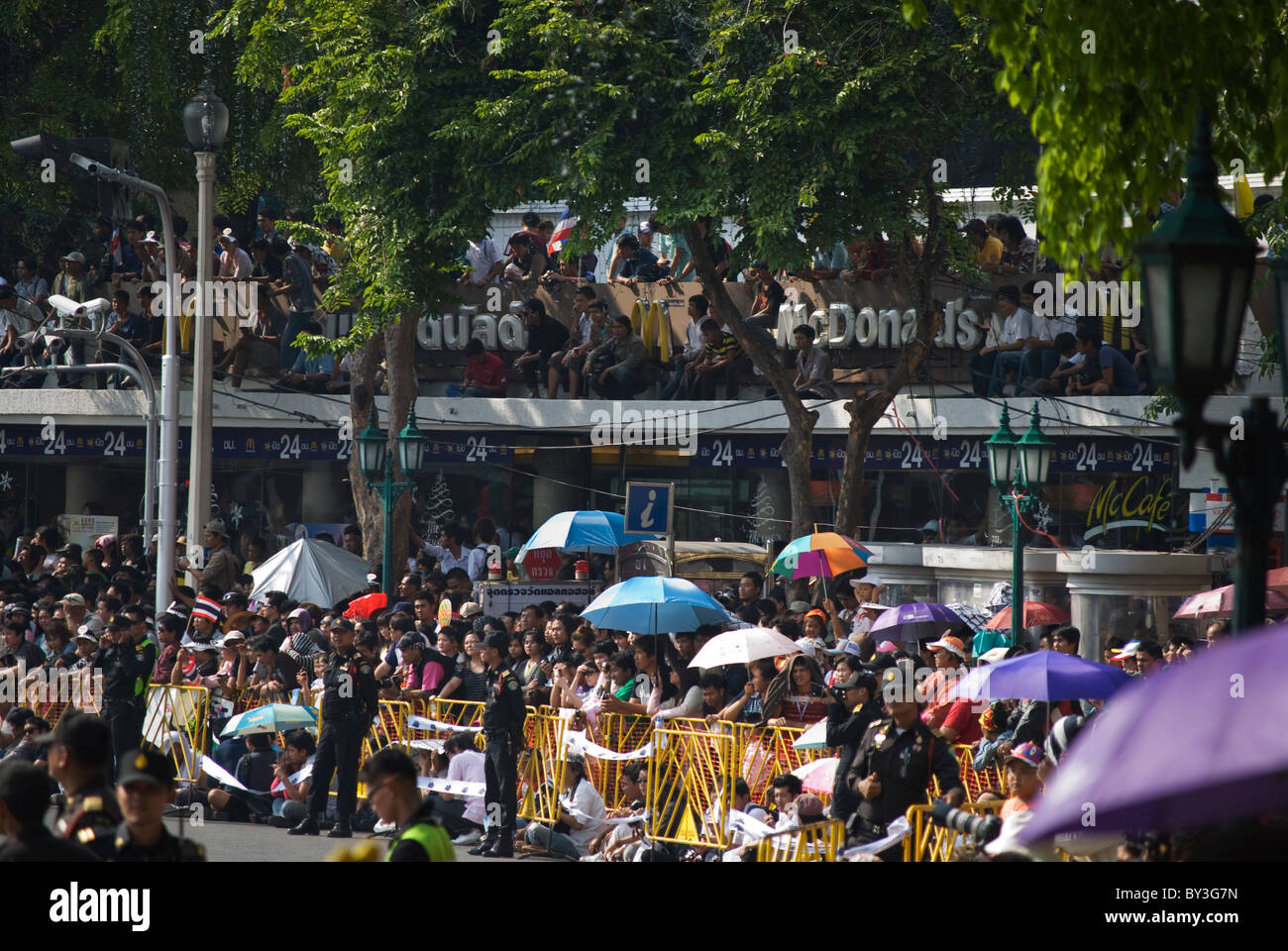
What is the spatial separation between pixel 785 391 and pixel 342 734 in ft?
25.9

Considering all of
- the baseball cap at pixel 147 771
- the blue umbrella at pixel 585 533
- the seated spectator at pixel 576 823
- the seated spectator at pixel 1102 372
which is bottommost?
the seated spectator at pixel 576 823

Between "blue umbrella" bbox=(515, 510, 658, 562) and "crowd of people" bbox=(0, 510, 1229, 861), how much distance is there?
0.96m

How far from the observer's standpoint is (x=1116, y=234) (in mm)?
9555

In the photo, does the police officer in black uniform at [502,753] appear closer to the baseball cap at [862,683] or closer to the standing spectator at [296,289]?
the baseball cap at [862,683]

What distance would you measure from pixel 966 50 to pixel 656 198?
12.7 ft

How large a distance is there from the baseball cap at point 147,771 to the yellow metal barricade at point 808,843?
13.5ft

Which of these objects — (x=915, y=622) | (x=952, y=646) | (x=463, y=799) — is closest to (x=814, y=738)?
(x=952, y=646)

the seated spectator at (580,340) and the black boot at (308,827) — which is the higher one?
the seated spectator at (580,340)

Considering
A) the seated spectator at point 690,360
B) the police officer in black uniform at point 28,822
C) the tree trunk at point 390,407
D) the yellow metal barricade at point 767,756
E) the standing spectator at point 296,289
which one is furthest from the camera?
the standing spectator at point 296,289

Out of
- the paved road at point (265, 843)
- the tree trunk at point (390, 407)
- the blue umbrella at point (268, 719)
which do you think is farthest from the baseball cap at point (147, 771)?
the tree trunk at point (390, 407)

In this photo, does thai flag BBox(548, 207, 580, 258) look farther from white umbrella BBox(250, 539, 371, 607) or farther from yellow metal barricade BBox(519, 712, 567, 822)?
yellow metal barricade BBox(519, 712, 567, 822)

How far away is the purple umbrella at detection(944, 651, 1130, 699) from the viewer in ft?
33.8

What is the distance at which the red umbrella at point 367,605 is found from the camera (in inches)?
763

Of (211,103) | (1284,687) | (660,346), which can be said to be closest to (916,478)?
(660,346)
